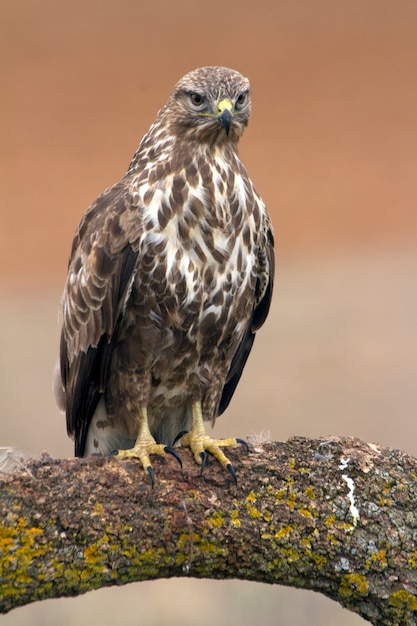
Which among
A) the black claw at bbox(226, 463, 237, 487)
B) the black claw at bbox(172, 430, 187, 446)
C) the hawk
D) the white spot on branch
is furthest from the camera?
the black claw at bbox(172, 430, 187, 446)

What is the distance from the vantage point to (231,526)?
3656mm

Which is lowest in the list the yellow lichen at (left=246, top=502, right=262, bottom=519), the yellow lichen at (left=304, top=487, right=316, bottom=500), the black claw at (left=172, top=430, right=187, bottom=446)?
the yellow lichen at (left=246, top=502, right=262, bottom=519)

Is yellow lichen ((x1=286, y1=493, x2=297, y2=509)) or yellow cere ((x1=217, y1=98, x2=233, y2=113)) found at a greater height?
yellow cere ((x1=217, y1=98, x2=233, y2=113))

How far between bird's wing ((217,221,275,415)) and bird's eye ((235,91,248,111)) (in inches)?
18.7

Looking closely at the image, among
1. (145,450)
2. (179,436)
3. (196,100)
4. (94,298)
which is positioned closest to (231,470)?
(145,450)

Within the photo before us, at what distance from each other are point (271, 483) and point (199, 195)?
1148 mm

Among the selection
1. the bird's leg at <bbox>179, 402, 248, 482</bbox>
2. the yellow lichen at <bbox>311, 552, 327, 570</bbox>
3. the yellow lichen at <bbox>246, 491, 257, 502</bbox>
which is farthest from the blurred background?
the yellow lichen at <bbox>311, 552, 327, 570</bbox>

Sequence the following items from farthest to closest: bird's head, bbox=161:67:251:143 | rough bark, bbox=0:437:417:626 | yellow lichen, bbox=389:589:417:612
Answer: bird's head, bbox=161:67:251:143 < yellow lichen, bbox=389:589:417:612 < rough bark, bbox=0:437:417:626

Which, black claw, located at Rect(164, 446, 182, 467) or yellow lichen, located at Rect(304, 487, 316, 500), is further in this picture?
black claw, located at Rect(164, 446, 182, 467)

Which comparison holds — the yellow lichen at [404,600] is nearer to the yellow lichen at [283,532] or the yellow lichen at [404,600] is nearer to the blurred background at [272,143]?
the yellow lichen at [283,532]

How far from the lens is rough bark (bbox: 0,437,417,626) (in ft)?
11.3

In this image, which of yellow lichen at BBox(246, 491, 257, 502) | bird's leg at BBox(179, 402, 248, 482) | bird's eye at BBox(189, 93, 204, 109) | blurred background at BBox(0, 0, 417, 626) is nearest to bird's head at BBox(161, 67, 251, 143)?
bird's eye at BBox(189, 93, 204, 109)

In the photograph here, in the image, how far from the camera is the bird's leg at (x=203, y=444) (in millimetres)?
3962

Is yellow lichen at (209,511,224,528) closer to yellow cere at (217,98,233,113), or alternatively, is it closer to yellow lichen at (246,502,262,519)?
yellow lichen at (246,502,262,519)
